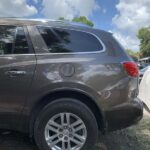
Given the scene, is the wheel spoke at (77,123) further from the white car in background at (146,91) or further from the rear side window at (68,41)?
the white car in background at (146,91)

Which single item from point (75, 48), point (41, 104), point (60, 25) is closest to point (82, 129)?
point (41, 104)

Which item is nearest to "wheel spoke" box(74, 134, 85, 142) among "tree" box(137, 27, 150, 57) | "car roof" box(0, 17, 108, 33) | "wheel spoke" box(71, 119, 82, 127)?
"wheel spoke" box(71, 119, 82, 127)

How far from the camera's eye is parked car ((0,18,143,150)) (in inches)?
204

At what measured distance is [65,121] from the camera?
17.2 feet

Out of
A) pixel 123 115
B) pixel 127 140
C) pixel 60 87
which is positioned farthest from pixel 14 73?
pixel 127 140

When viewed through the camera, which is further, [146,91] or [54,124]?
[146,91]

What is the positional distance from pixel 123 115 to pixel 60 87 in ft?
3.24

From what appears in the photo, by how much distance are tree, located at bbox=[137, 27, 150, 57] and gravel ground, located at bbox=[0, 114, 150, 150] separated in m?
69.4

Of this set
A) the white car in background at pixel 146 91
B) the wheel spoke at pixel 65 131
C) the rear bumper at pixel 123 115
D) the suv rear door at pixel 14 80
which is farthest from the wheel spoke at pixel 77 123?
the white car in background at pixel 146 91

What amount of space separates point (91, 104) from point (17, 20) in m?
1.60

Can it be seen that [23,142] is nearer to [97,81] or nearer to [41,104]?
[41,104]

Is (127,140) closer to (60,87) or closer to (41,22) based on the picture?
(60,87)

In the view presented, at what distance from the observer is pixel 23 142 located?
600 centimetres

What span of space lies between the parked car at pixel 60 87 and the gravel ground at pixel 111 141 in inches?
23.1
